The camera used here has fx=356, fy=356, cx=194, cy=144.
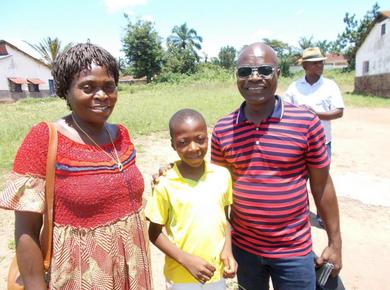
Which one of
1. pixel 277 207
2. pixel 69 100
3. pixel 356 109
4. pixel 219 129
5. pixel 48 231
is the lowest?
pixel 356 109

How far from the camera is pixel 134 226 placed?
5.45 ft

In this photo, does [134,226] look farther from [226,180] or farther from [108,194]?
[226,180]

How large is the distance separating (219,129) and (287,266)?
2.76 ft

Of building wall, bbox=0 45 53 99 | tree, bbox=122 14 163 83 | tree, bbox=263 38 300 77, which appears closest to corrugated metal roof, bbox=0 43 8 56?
building wall, bbox=0 45 53 99

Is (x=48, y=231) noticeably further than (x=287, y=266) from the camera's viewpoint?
No

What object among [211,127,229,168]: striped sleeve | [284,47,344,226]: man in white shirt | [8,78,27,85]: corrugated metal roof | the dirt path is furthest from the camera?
[8,78,27,85]: corrugated metal roof

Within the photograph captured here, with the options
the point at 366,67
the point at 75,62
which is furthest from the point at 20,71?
the point at 75,62

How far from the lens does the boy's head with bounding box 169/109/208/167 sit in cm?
189

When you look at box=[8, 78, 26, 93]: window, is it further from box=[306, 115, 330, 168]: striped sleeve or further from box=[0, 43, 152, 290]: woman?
box=[306, 115, 330, 168]: striped sleeve

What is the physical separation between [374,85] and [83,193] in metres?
24.1

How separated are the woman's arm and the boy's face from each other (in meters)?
0.78

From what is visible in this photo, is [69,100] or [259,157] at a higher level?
[69,100]

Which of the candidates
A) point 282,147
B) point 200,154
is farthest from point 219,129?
point 282,147

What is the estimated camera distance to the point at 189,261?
5.73 feet
